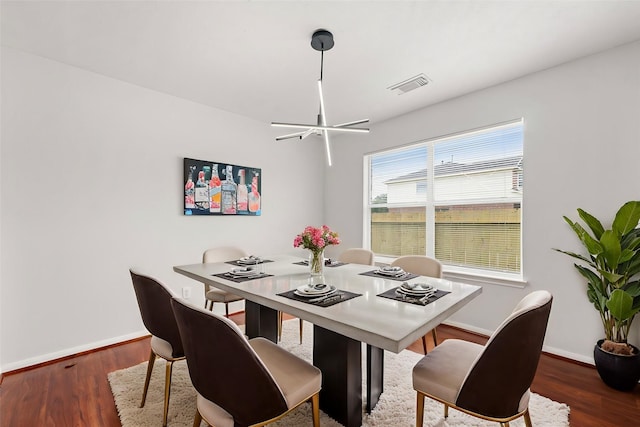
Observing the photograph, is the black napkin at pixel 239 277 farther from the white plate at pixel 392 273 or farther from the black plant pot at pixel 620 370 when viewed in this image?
the black plant pot at pixel 620 370

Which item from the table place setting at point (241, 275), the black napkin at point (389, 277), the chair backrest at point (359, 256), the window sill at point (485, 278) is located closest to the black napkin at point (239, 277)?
the table place setting at point (241, 275)

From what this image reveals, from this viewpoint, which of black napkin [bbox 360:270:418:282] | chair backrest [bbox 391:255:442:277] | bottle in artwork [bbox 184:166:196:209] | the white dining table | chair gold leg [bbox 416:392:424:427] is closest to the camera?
the white dining table

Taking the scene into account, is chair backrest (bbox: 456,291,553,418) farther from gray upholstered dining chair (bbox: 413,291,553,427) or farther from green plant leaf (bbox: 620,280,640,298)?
green plant leaf (bbox: 620,280,640,298)

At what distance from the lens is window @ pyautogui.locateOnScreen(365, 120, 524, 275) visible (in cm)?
298

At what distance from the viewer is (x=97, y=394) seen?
6.66 ft

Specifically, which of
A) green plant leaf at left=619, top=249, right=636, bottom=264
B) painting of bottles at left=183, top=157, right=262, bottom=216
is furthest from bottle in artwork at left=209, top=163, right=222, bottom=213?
green plant leaf at left=619, top=249, right=636, bottom=264

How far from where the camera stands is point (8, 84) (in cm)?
233

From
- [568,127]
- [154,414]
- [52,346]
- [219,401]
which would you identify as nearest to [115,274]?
[52,346]

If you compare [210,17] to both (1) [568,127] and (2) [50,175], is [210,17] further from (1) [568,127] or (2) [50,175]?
(1) [568,127]

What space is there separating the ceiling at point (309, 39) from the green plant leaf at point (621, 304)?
1.85 metres

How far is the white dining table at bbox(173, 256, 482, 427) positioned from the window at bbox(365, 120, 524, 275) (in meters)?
1.53

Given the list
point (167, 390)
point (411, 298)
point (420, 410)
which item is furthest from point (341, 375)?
point (167, 390)

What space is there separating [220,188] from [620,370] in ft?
12.8

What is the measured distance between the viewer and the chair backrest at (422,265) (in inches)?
95.2
